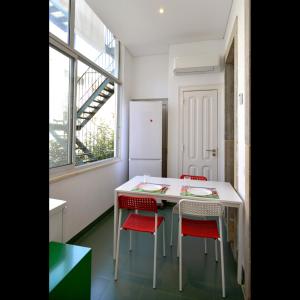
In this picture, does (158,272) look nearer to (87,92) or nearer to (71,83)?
(71,83)

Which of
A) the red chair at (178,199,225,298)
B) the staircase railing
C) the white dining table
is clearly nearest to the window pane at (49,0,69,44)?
the staircase railing

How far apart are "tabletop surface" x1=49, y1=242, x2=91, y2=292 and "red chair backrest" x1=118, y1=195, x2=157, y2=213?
59 cm

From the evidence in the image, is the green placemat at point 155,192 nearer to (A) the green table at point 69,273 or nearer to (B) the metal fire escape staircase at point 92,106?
(A) the green table at point 69,273

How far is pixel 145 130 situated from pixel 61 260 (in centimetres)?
291

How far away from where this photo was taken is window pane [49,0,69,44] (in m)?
2.19

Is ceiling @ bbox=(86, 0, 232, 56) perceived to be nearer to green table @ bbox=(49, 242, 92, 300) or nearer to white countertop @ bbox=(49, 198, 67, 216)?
white countertop @ bbox=(49, 198, 67, 216)

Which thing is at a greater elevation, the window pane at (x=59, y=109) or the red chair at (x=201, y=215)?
the window pane at (x=59, y=109)

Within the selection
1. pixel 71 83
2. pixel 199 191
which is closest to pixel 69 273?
pixel 199 191

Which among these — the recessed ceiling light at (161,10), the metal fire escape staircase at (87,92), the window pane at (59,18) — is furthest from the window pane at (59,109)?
the recessed ceiling light at (161,10)

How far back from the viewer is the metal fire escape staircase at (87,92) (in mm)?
2318

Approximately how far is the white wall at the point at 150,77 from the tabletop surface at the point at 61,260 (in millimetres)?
3567
